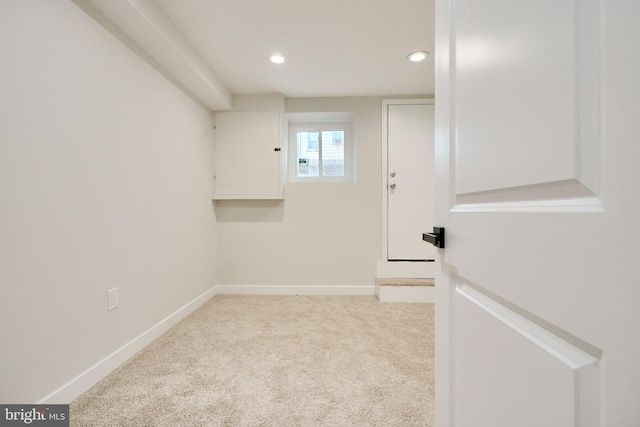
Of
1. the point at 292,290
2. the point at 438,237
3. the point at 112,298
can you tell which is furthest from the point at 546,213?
the point at 292,290

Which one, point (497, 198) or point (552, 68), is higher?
point (552, 68)

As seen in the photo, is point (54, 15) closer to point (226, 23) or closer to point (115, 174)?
point (115, 174)

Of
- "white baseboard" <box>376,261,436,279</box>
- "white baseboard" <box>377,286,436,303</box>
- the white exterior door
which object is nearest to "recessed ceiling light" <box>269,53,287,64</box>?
the white exterior door

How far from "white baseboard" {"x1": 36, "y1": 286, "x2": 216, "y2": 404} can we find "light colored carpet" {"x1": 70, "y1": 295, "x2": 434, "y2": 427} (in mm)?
44

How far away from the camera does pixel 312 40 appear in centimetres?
210

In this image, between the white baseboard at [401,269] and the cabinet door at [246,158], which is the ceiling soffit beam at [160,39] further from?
the white baseboard at [401,269]

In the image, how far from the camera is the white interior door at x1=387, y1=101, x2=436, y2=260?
309 centimetres

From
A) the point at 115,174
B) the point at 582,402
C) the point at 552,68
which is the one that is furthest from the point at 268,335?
the point at 552,68

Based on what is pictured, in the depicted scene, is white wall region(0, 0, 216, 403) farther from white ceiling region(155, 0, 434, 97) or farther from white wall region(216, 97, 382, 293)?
white wall region(216, 97, 382, 293)

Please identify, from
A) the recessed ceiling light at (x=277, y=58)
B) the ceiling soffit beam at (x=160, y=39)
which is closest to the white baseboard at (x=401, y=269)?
the recessed ceiling light at (x=277, y=58)

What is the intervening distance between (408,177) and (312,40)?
1.74 m

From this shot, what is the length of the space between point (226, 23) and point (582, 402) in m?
2.42

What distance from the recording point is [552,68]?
36 centimetres

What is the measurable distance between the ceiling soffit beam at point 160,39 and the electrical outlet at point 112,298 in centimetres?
155
